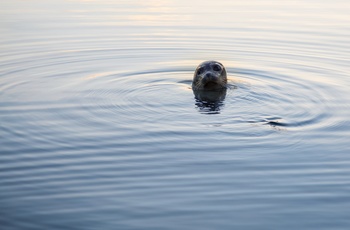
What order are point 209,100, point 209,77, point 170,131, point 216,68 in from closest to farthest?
point 170,131, point 209,100, point 209,77, point 216,68

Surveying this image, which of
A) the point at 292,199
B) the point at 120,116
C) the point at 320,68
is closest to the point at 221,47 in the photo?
the point at 320,68

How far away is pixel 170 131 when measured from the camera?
998 centimetres


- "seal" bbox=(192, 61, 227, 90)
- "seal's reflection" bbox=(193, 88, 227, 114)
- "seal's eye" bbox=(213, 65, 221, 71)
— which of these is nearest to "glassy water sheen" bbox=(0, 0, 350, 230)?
"seal's reflection" bbox=(193, 88, 227, 114)

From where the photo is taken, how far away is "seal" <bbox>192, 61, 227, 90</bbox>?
13273 millimetres

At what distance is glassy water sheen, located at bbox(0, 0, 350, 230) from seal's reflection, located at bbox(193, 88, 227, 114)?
7cm

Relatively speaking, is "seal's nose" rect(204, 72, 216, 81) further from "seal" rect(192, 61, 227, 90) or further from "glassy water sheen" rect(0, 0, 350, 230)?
"glassy water sheen" rect(0, 0, 350, 230)

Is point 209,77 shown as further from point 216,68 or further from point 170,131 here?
point 170,131

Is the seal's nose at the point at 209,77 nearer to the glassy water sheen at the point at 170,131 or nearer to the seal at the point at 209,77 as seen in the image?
the seal at the point at 209,77

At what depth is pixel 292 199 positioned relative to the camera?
7512 millimetres

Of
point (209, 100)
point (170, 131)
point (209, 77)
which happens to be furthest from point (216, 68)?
point (170, 131)

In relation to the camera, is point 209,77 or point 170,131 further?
A: point 209,77

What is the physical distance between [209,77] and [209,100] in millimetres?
965

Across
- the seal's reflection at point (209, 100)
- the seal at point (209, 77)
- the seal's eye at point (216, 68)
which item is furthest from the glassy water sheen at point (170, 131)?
the seal's eye at point (216, 68)

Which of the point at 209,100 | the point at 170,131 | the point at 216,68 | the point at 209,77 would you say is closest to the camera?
the point at 170,131
